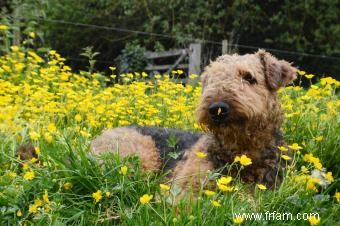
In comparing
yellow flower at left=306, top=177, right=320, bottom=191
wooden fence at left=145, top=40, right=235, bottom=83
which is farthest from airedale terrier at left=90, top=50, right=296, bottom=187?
wooden fence at left=145, top=40, right=235, bottom=83

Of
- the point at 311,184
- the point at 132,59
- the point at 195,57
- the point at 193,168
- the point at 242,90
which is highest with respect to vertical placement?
the point at 242,90

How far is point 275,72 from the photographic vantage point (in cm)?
380

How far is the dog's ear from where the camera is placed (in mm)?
3725

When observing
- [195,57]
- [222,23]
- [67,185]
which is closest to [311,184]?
[67,185]

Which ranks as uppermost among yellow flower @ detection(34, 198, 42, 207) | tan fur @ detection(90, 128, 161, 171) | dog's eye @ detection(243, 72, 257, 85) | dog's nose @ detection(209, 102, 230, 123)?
dog's eye @ detection(243, 72, 257, 85)

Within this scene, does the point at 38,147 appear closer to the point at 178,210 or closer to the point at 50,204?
the point at 50,204

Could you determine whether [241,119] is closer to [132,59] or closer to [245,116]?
[245,116]

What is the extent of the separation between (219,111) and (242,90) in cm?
27

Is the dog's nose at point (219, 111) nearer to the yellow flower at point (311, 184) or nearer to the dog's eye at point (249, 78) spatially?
the dog's eye at point (249, 78)

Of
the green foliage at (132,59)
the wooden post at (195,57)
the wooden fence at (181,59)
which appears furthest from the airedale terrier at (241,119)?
the green foliage at (132,59)

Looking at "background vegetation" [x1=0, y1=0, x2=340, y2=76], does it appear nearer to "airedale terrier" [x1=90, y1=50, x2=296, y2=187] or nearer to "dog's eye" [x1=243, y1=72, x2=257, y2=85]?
"airedale terrier" [x1=90, y1=50, x2=296, y2=187]

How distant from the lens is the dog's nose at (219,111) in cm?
323

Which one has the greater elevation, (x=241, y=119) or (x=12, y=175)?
(x=241, y=119)

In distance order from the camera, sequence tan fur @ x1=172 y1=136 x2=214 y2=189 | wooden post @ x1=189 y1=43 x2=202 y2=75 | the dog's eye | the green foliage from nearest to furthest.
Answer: tan fur @ x1=172 y1=136 x2=214 y2=189
the dog's eye
wooden post @ x1=189 y1=43 x2=202 y2=75
the green foliage
